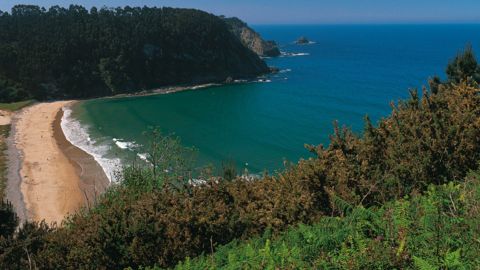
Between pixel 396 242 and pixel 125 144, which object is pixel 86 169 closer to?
pixel 125 144

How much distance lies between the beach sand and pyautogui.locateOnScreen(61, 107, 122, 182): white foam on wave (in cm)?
77

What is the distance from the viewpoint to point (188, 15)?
13525 cm

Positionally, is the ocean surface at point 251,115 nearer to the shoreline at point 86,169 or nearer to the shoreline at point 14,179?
the shoreline at point 86,169

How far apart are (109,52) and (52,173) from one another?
65855mm

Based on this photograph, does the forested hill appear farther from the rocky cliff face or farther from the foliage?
the foliage

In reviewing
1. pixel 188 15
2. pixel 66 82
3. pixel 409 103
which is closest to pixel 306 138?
pixel 409 103

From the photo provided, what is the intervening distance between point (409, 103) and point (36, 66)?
9496 cm

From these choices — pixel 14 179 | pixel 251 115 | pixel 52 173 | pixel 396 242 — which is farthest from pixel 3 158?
pixel 396 242

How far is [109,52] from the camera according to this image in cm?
10944

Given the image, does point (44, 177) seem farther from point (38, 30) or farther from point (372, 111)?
point (38, 30)

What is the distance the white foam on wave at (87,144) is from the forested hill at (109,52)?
2183cm

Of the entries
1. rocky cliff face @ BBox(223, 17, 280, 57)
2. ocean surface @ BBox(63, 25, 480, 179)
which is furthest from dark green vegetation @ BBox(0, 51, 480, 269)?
rocky cliff face @ BBox(223, 17, 280, 57)

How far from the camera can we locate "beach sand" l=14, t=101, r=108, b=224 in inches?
1608

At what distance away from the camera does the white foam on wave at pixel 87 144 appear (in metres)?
50.5
